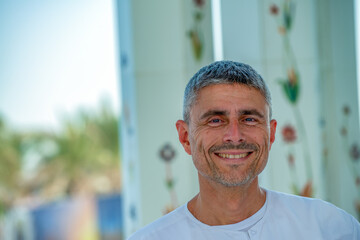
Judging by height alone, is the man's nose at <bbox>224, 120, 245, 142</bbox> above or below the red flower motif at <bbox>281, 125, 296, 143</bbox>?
A: above

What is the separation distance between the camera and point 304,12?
107 inches

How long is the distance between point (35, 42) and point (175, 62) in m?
8.34

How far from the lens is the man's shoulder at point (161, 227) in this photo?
1.17 m

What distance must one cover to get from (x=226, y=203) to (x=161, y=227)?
7.1 inches

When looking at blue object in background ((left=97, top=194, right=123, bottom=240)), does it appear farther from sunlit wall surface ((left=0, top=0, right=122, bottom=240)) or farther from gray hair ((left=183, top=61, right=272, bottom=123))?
gray hair ((left=183, top=61, right=272, bottom=123))

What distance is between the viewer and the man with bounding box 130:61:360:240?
1121 mm

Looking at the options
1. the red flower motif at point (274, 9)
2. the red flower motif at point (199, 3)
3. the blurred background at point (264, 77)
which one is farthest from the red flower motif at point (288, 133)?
the red flower motif at point (199, 3)

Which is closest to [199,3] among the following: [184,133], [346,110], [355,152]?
[346,110]

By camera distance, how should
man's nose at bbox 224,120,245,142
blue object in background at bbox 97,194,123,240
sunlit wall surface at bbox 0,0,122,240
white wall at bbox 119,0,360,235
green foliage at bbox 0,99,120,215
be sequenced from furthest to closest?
green foliage at bbox 0,99,120,215 < sunlit wall surface at bbox 0,0,122,240 < blue object in background at bbox 97,194,123,240 < white wall at bbox 119,0,360,235 < man's nose at bbox 224,120,245,142

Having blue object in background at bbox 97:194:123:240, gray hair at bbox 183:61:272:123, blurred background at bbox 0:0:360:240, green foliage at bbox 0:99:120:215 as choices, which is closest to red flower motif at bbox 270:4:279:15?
blurred background at bbox 0:0:360:240

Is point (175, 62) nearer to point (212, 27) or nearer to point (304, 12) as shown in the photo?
point (212, 27)

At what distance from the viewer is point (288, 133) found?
264 centimetres

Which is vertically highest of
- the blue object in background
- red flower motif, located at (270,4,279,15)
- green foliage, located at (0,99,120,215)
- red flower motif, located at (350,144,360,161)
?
red flower motif, located at (270,4,279,15)

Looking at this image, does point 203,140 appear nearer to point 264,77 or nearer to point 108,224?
point 264,77
